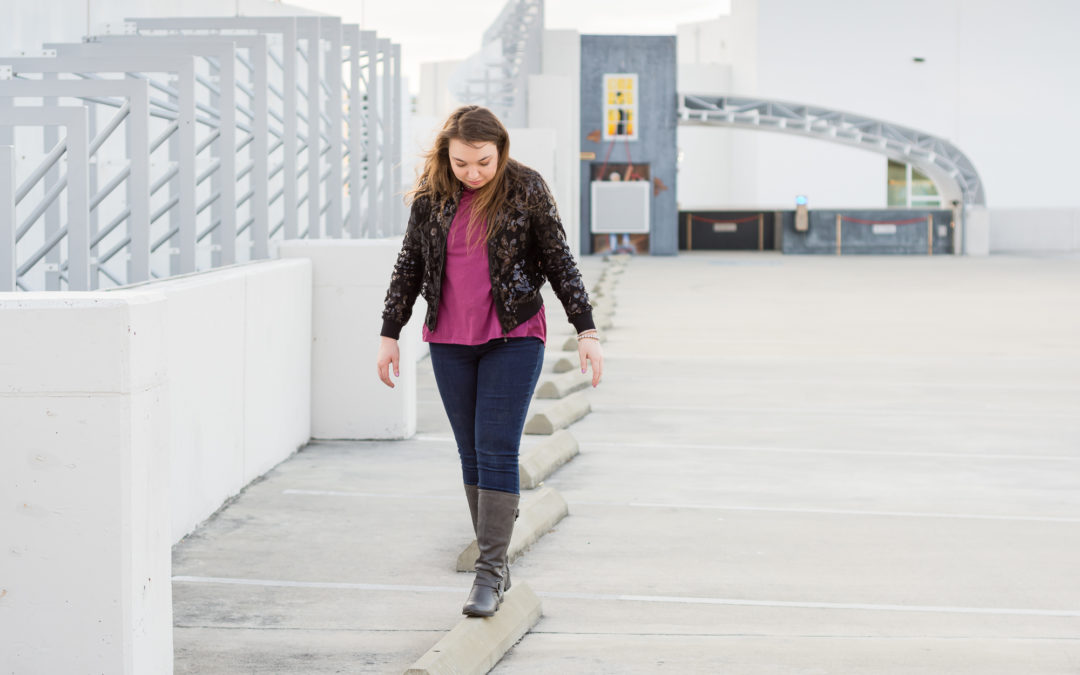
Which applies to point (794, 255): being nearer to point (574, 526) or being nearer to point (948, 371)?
point (948, 371)

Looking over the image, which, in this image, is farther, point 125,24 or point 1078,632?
point 125,24

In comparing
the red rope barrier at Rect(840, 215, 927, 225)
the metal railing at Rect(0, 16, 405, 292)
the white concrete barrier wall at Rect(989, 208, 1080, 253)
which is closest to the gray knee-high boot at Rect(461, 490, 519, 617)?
the metal railing at Rect(0, 16, 405, 292)

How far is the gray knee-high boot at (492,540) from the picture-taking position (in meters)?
4.30

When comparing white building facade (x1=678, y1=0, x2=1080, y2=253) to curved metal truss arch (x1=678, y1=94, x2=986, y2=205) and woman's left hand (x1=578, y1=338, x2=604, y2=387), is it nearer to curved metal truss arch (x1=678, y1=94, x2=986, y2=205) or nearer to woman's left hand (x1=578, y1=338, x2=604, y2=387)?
curved metal truss arch (x1=678, y1=94, x2=986, y2=205)

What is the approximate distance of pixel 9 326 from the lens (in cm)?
325

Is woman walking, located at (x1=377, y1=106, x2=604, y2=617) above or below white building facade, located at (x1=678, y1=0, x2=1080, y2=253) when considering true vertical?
below

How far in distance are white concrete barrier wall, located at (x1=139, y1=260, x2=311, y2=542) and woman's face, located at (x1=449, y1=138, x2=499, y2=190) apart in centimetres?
141

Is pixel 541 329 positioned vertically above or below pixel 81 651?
above

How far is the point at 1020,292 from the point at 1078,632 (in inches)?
834

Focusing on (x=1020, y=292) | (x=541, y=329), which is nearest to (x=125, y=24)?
(x=541, y=329)

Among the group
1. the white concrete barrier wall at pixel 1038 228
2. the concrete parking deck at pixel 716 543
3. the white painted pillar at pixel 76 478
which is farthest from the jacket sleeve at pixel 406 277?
the white concrete barrier wall at pixel 1038 228

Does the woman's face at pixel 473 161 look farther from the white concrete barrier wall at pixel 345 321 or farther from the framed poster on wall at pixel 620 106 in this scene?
the framed poster on wall at pixel 620 106

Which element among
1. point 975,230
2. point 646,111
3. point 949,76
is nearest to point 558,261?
point 646,111

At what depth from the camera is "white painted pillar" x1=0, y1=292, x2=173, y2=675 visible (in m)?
3.27
